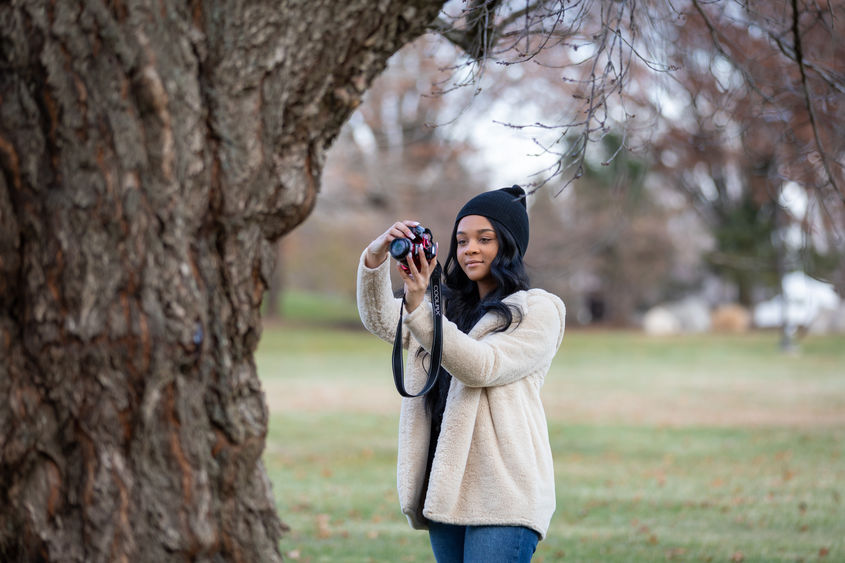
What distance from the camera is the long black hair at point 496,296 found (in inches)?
134

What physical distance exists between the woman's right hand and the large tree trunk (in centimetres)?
58

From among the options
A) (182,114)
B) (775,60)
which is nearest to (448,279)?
(182,114)

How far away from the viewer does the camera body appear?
122 inches

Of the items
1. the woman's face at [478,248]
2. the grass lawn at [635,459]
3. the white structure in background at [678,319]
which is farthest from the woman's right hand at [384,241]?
the white structure in background at [678,319]

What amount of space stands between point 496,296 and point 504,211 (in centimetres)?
30

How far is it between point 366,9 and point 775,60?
209 inches

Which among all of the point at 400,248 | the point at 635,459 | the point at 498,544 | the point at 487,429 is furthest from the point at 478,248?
the point at 635,459

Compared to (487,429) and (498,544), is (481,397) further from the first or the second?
(498,544)

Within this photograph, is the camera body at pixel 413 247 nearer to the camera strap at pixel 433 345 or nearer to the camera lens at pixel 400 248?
the camera lens at pixel 400 248

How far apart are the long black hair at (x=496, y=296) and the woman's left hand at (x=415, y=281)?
0.37 m

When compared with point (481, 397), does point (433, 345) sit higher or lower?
higher

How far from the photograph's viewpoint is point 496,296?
3.53m

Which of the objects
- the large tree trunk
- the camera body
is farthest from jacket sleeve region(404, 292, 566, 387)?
the large tree trunk

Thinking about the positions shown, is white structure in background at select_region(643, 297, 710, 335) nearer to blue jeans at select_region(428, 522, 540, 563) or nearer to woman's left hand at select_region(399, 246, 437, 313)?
blue jeans at select_region(428, 522, 540, 563)
